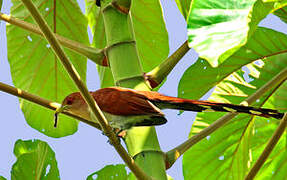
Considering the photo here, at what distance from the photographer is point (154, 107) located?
180 centimetres

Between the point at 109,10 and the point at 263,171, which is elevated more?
the point at 109,10

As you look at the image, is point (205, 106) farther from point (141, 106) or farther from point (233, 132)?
point (233, 132)

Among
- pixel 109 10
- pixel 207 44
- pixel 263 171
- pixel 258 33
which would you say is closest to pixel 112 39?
pixel 109 10

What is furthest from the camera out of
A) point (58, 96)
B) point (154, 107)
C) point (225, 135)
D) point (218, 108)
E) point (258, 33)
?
point (58, 96)

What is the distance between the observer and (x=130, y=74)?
176 centimetres

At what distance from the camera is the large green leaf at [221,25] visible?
3.20 ft

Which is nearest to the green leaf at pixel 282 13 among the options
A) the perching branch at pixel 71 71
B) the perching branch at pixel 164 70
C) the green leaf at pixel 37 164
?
the perching branch at pixel 164 70

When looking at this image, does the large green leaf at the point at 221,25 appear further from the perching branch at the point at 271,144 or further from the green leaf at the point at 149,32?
the green leaf at the point at 149,32

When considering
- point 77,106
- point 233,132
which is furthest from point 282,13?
point 77,106

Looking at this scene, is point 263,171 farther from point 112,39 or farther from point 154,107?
point 112,39

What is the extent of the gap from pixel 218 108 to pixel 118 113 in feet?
1.68

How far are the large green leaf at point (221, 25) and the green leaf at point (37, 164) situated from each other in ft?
3.44

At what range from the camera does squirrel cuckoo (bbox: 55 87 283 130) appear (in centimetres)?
159

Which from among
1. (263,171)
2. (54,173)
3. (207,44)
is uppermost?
(207,44)
